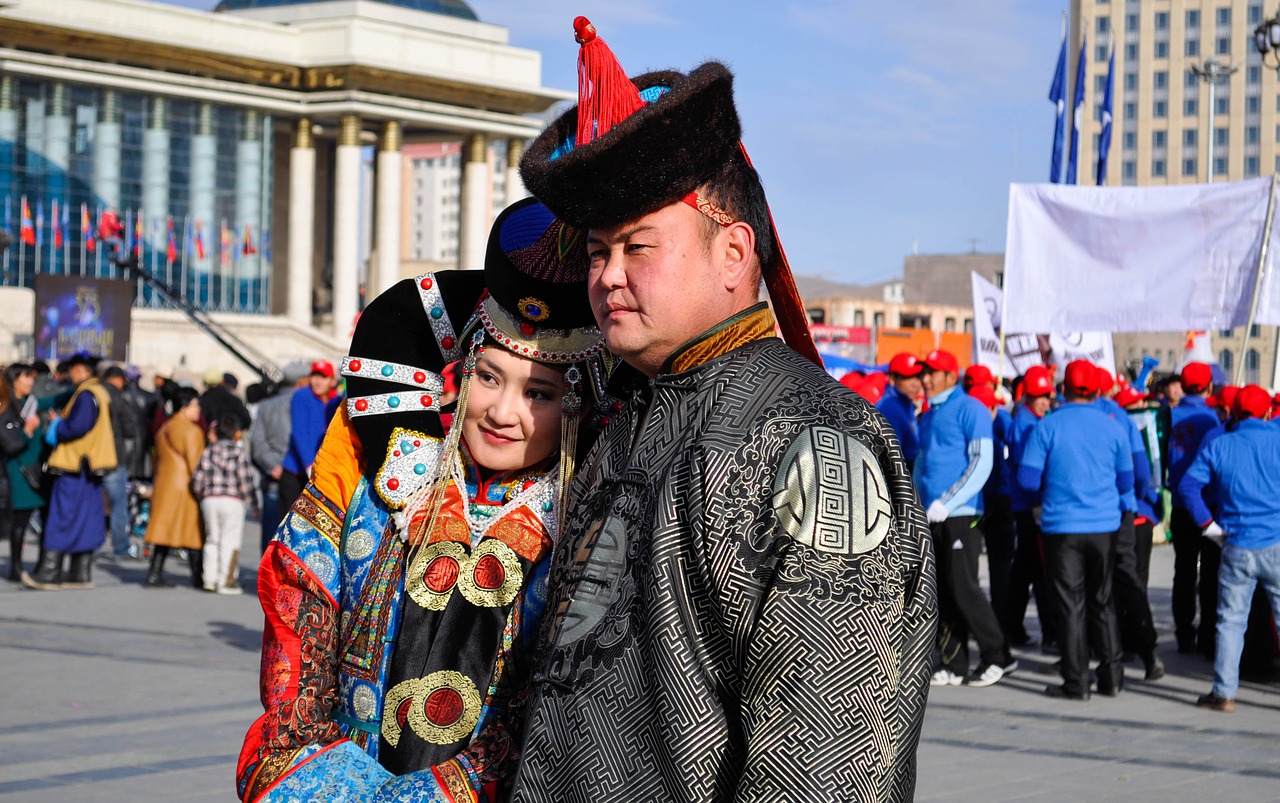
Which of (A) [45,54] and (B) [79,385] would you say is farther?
(A) [45,54]

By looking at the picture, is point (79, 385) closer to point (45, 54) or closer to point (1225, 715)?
point (1225, 715)

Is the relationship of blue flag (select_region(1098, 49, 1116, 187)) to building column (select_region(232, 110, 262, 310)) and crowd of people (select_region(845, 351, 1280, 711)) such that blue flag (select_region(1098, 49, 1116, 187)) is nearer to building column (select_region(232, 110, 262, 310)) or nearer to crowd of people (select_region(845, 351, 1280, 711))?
crowd of people (select_region(845, 351, 1280, 711))

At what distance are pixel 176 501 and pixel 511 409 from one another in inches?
447

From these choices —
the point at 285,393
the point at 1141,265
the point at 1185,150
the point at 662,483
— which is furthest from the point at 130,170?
the point at 1185,150

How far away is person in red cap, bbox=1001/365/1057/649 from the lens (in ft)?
34.0

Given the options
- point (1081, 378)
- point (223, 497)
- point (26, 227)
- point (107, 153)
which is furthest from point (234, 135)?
point (1081, 378)

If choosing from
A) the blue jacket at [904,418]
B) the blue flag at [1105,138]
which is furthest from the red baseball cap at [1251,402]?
the blue flag at [1105,138]

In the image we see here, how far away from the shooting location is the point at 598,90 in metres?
2.26

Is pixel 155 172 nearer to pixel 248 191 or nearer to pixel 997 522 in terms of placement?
pixel 248 191

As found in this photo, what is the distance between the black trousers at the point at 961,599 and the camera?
927cm

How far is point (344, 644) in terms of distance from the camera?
8.61ft

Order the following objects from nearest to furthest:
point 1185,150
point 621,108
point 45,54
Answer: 1. point 621,108
2. point 45,54
3. point 1185,150

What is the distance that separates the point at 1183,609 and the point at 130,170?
5081 cm

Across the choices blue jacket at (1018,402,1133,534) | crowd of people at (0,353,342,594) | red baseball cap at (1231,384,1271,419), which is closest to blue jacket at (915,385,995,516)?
blue jacket at (1018,402,1133,534)
